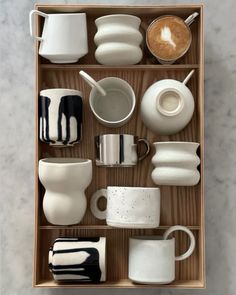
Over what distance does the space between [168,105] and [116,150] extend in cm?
14

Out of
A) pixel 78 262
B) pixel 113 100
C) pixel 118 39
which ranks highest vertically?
pixel 118 39

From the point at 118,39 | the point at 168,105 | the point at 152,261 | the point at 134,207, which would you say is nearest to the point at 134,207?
the point at 134,207

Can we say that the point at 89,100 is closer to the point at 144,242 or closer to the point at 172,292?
the point at 144,242

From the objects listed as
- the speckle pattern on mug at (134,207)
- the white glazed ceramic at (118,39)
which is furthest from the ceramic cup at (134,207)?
the white glazed ceramic at (118,39)

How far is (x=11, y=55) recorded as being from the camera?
1184mm

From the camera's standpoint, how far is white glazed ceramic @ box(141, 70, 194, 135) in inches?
41.7

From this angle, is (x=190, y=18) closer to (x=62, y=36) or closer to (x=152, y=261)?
(x=62, y=36)

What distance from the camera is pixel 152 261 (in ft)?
3.41

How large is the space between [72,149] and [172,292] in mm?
383

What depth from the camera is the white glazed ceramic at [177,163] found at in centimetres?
104

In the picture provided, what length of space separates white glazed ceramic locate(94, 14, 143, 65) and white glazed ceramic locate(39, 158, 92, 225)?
0.72 feet

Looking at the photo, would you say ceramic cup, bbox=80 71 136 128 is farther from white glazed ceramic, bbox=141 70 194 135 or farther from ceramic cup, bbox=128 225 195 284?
ceramic cup, bbox=128 225 195 284

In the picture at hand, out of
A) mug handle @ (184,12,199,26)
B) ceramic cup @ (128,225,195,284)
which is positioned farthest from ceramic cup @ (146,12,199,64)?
ceramic cup @ (128,225,195,284)

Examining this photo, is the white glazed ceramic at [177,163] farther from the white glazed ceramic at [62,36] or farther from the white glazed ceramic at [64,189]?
the white glazed ceramic at [62,36]
